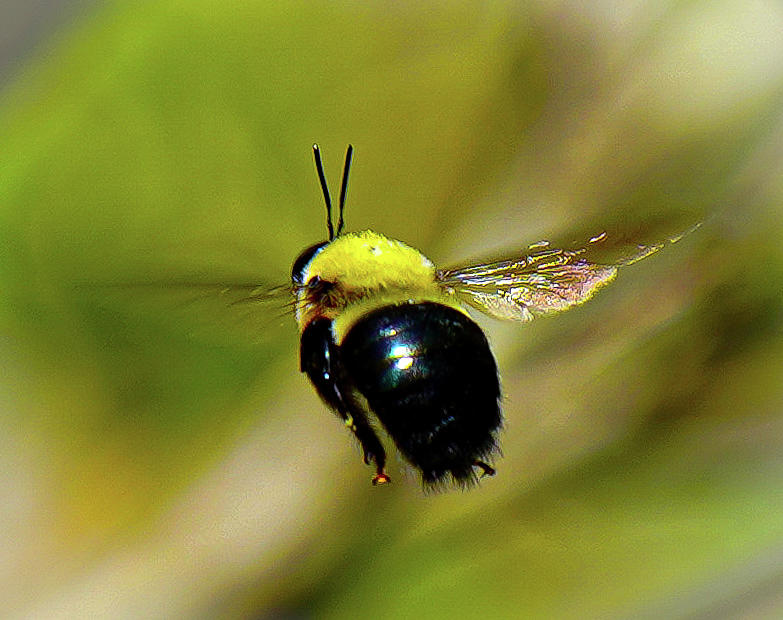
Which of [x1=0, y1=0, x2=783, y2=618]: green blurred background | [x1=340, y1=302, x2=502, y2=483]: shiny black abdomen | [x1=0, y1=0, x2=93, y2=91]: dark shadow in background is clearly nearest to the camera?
[x1=340, y1=302, x2=502, y2=483]: shiny black abdomen

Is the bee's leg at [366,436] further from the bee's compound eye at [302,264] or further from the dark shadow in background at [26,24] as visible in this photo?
the dark shadow in background at [26,24]

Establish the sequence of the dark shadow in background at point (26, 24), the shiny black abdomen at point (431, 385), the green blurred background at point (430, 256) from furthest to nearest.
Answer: the dark shadow in background at point (26, 24) < the green blurred background at point (430, 256) < the shiny black abdomen at point (431, 385)

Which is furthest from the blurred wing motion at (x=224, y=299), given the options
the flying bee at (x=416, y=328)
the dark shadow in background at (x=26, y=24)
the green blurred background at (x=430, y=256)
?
the dark shadow in background at (x=26, y=24)

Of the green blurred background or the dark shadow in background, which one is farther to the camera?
the dark shadow in background

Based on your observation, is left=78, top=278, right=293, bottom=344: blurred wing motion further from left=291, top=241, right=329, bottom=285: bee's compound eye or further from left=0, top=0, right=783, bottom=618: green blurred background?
left=0, top=0, right=783, bottom=618: green blurred background

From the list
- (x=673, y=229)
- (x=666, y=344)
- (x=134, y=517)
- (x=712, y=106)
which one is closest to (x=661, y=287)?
(x=666, y=344)

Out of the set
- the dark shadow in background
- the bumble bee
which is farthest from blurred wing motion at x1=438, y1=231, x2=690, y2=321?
the dark shadow in background

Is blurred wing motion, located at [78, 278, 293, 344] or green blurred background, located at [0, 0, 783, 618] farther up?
green blurred background, located at [0, 0, 783, 618]

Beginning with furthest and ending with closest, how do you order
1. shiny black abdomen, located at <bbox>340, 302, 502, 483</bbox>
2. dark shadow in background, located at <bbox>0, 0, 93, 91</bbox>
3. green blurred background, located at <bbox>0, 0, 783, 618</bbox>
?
dark shadow in background, located at <bbox>0, 0, 93, 91</bbox>
green blurred background, located at <bbox>0, 0, 783, 618</bbox>
shiny black abdomen, located at <bbox>340, 302, 502, 483</bbox>
